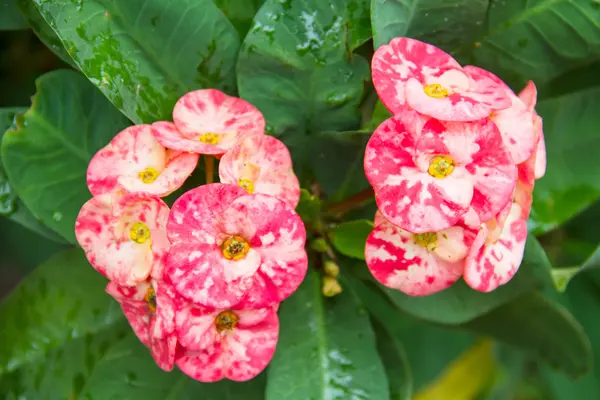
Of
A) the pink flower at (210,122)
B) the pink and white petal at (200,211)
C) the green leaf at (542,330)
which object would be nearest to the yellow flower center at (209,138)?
the pink flower at (210,122)

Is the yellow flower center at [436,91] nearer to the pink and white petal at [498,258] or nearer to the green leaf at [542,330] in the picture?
the pink and white petal at [498,258]

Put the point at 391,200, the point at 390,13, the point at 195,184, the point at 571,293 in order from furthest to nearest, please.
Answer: the point at 571,293 → the point at 195,184 → the point at 390,13 → the point at 391,200

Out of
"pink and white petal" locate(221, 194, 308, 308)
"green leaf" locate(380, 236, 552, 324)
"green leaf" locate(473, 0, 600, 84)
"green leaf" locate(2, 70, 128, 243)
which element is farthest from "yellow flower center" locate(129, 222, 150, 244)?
"green leaf" locate(473, 0, 600, 84)

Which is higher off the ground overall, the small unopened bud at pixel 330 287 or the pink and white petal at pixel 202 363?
the pink and white petal at pixel 202 363

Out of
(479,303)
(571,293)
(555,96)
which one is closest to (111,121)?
(479,303)

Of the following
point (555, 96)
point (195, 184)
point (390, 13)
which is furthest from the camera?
point (555, 96)

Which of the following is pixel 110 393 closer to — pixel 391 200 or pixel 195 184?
pixel 195 184

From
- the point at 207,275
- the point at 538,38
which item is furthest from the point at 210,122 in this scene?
the point at 538,38
